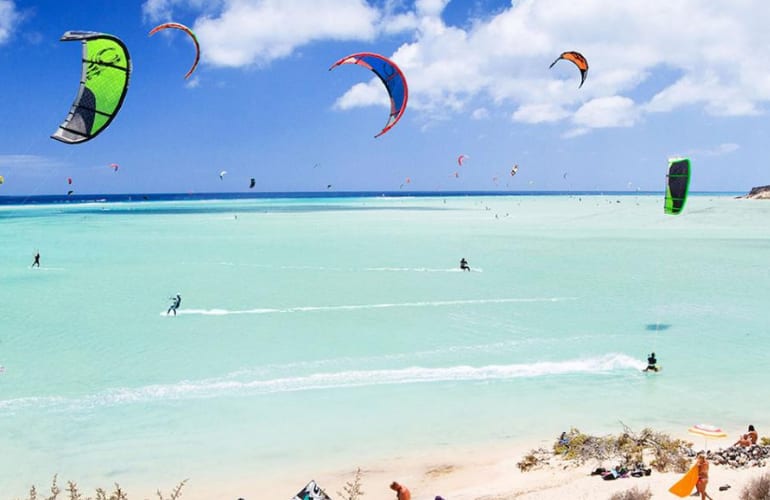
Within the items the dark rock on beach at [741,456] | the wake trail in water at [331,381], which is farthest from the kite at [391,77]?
the dark rock on beach at [741,456]

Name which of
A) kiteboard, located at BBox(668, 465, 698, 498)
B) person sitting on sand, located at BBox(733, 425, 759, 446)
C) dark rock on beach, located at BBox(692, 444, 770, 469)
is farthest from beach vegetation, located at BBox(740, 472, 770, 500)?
person sitting on sand, located at BBox(733, 425, 759, 446)

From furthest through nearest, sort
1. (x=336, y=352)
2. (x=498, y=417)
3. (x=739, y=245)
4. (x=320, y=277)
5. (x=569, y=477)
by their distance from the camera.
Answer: (x=739, y=245) < (x=320, y=277) < (x=336, y=352) < (x=498, y=417) < (x=569, y=477)

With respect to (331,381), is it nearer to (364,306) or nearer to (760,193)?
(364,306)

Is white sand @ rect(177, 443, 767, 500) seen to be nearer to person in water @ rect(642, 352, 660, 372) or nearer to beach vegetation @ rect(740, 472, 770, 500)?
beach vegetation @ rect(740, 472, 770, 500)

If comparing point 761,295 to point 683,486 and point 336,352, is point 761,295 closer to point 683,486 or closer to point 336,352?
point 336,352

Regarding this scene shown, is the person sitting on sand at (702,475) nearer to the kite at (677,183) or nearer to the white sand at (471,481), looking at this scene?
the white sand at (471,481)

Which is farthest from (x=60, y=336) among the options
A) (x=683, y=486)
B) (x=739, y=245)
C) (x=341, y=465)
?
(x=739, y=245)
